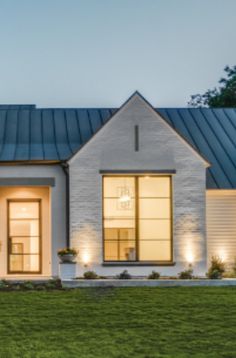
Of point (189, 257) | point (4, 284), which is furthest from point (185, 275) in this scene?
point (4, 284)

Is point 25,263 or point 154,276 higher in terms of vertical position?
point 25,263

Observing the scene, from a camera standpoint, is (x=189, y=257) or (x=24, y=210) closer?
(x=189, y=257)

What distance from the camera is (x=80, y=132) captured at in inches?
922

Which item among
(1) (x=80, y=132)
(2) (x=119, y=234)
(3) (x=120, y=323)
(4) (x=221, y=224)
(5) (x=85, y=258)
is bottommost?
(3) (x=120, y=323)

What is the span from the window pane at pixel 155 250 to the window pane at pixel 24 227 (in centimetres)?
345

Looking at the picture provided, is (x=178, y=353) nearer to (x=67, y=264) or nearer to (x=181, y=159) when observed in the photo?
(x=67, y=264)

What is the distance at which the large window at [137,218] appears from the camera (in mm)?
20641

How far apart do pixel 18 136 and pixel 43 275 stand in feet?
14.8

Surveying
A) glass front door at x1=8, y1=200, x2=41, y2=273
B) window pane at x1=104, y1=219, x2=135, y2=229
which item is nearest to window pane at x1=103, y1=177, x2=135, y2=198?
window pane at x1=104, y1=219, x2=135, y2=229

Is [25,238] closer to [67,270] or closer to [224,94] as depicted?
[67,270]

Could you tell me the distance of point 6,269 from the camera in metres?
21.9

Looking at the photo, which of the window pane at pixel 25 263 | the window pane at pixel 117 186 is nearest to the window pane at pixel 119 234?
the window pane at pixel 117 186

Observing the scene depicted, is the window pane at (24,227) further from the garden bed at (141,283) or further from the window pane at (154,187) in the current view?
the garden bed at (141,283)

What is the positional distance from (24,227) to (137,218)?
3.64m
